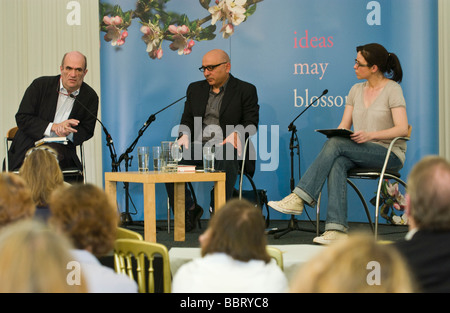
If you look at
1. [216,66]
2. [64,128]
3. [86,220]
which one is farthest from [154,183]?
[86,220]

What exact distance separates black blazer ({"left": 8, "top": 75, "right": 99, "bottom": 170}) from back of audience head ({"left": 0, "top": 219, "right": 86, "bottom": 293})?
333cm

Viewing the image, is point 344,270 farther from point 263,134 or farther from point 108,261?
point 263,134

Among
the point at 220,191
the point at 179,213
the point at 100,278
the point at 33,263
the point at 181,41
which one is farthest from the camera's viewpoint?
the point at 181,41

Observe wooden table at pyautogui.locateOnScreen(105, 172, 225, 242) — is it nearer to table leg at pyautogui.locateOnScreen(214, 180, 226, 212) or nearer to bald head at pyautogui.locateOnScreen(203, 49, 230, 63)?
table leg at pyautogui.locateOnScreen(214, 180, 226, 212)

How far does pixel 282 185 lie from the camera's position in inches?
209

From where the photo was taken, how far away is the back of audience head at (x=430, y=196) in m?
1.52

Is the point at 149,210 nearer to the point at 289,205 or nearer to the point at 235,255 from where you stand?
the point at 289,205

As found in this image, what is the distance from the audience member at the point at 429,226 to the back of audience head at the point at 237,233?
38 centimetres

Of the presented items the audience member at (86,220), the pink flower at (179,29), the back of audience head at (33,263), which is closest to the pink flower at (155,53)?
the pink flower at (179,29)

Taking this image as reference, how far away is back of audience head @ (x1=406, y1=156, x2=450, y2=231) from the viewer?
1521 mm

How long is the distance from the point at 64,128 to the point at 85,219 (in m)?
2.61

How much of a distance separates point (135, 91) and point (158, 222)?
127 cm

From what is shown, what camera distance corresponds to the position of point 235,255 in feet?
4.83
